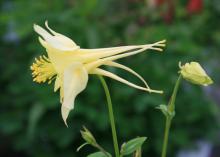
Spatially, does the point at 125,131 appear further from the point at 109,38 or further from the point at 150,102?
the point at 109,38

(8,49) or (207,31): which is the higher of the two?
(8,49)

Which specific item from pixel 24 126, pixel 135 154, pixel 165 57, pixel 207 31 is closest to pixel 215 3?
pixel 207 31

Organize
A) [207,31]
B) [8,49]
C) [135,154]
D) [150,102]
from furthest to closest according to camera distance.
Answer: [207,31]
[8,49]
[150,102]
[135,154]

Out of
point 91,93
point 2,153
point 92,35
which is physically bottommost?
point 2,153

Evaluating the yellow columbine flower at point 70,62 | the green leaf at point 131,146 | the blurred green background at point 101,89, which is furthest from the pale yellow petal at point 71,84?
the blurred green background at point 101,89

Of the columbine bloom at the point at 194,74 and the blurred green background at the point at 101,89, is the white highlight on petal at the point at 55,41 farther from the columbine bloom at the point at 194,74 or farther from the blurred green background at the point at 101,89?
the blurred green background at the point at 101,89

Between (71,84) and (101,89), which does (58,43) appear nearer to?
(71,84)

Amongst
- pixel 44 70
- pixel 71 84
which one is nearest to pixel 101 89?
pixel 44 70
